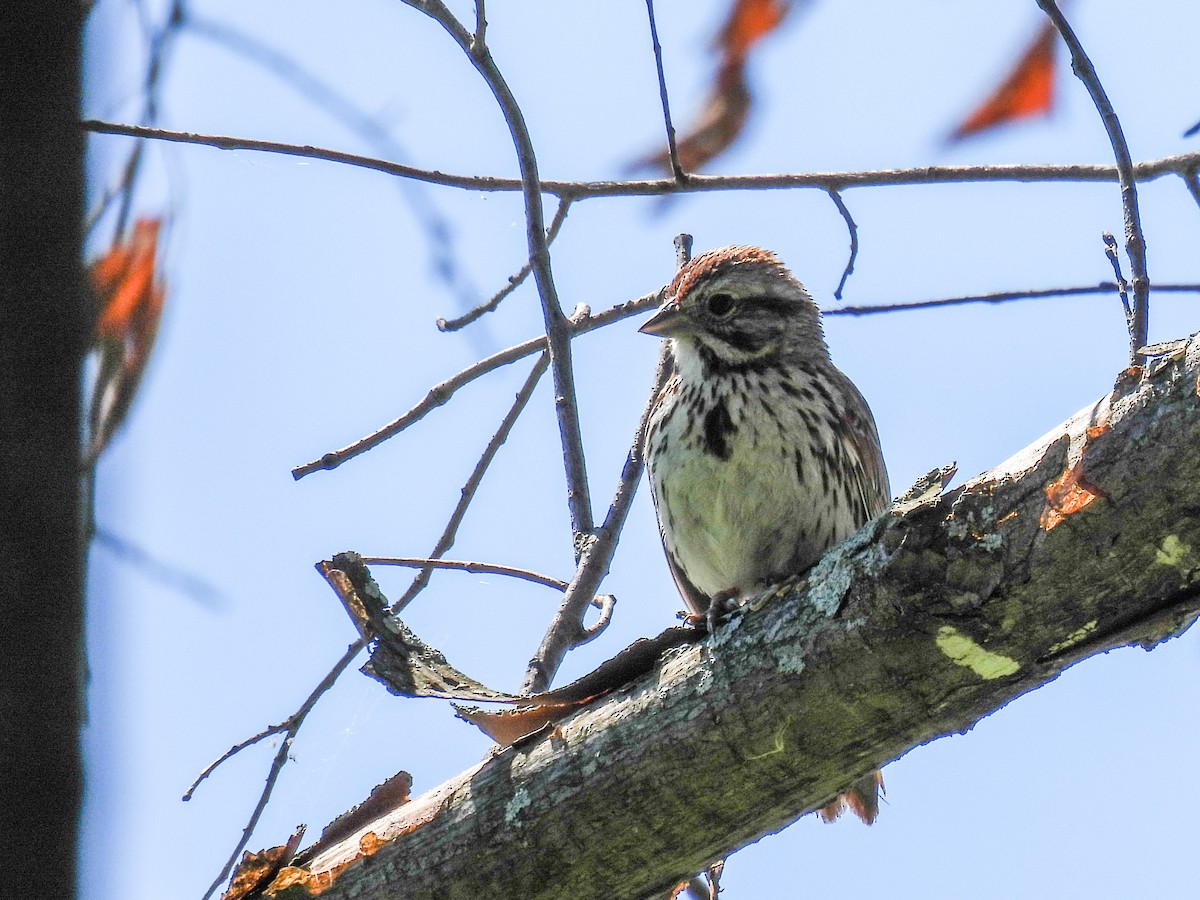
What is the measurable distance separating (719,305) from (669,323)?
0.21 m

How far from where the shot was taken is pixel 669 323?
4.91 m

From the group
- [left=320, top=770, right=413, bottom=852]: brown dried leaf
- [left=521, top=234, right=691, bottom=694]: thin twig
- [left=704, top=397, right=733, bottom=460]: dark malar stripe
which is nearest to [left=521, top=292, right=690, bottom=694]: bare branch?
[left=521, top=234, right=691, bottom=694]: thin twig

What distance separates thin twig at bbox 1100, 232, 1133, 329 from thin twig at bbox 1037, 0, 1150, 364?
0.08 ft

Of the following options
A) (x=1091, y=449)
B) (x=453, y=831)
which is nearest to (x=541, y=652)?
(x=453, y=831)

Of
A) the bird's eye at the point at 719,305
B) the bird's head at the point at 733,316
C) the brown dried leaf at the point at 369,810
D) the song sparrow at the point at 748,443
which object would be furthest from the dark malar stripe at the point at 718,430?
the brown dried leaf at the point at 369,810

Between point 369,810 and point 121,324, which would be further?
point 369,810

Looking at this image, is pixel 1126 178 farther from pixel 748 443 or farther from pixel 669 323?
pixel 669 323

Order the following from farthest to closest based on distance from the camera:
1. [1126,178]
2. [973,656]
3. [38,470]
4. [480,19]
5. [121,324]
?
[480,19], [1126,178], [973,656], [121,324], [38,470]

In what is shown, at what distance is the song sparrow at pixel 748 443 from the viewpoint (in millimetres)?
4461

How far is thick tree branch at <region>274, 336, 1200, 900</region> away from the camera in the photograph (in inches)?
93.7

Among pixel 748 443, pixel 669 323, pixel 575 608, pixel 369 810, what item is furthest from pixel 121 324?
pixel 669 323

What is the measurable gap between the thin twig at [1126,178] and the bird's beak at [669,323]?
6.91 feet

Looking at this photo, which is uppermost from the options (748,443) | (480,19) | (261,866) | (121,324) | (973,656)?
(480,19)

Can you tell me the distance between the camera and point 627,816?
2.73 m
